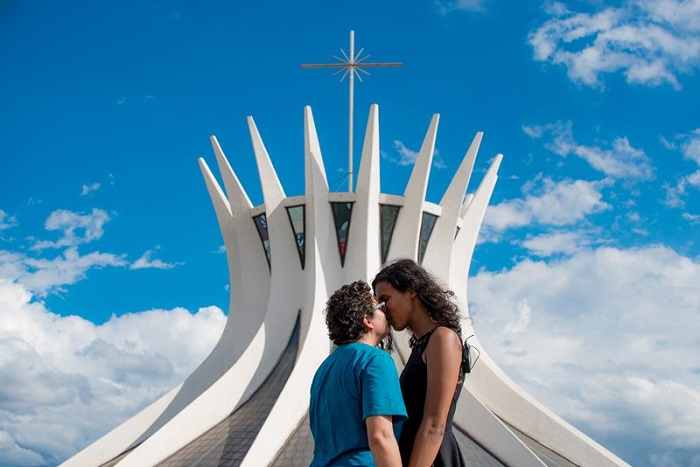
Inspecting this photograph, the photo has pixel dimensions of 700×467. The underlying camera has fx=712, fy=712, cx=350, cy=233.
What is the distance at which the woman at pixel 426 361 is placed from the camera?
3.48 meters

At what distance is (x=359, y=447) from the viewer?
339cm

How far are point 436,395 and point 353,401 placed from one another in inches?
16.2

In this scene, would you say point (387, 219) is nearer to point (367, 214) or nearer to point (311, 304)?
point (367, 214)

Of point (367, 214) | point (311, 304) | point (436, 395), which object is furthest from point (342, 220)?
point (436, 395)

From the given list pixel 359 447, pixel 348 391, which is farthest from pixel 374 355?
pixel 359 447

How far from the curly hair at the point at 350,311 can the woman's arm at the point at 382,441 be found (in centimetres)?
48

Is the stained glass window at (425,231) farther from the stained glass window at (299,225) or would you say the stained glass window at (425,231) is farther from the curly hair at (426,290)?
the curly hair at (426,290)

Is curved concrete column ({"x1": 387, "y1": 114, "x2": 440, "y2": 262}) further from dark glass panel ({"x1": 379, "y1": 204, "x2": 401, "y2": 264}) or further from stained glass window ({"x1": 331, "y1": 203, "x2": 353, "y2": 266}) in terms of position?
stained glass window ({"x1": 331, "y1": 203, "x2": 353, "y2": 266})

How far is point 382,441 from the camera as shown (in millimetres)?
3203

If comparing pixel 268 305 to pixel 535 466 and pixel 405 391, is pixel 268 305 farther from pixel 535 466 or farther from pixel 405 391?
pixel 405 391

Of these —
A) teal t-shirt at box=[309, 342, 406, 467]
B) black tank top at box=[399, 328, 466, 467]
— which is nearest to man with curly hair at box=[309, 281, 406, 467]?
teal t-shirt at box=[309, 342, 406, 467]

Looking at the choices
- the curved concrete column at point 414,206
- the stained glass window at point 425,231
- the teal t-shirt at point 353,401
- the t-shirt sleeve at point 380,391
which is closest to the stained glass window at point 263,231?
the curved concrete column at point 414,206

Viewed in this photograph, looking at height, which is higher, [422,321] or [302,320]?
[302,320]

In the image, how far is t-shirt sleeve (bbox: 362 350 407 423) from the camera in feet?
10.6
